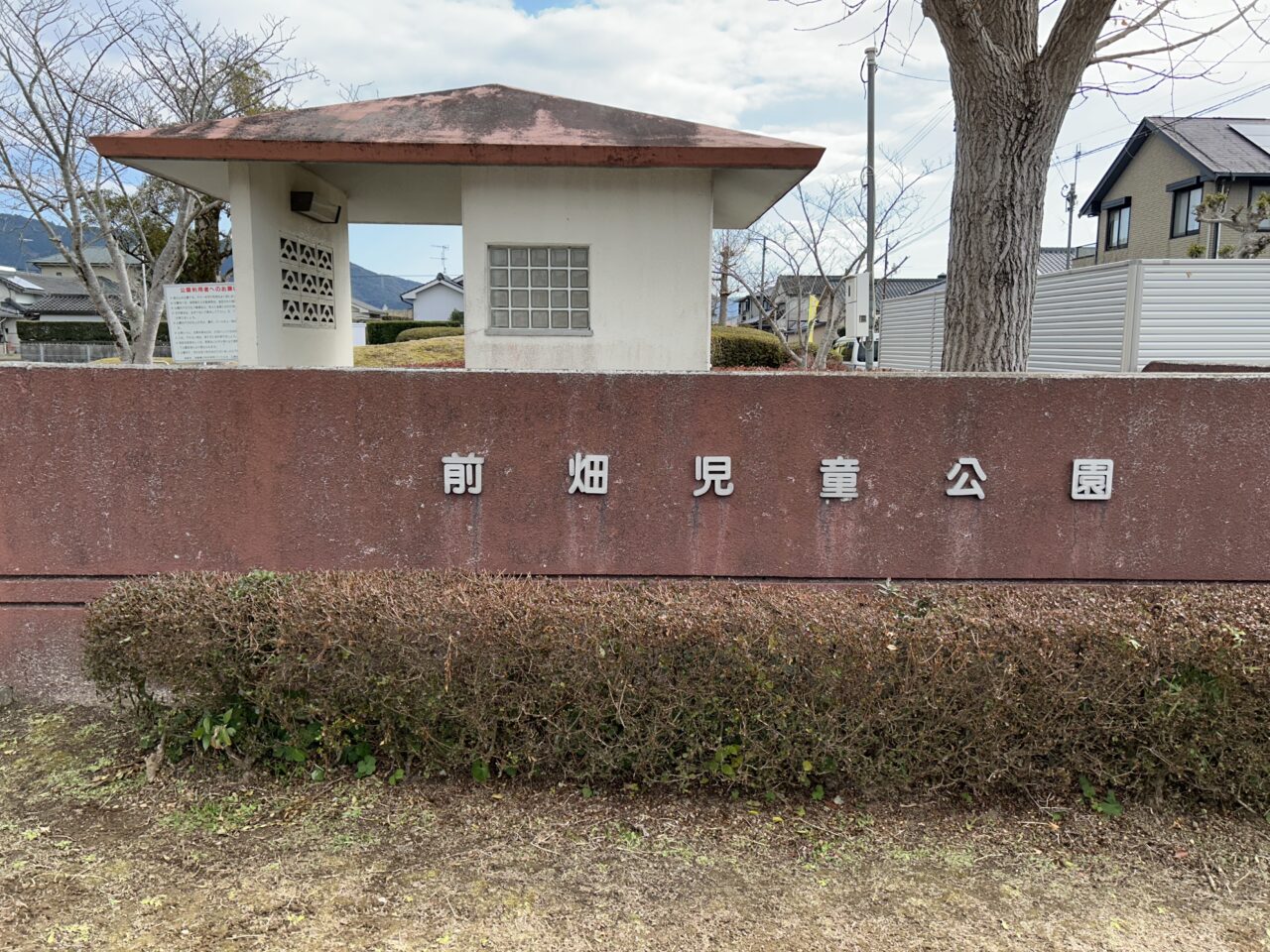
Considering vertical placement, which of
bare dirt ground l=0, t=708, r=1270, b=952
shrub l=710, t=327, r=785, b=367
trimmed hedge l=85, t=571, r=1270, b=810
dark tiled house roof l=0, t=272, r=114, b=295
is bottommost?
bare dirt ground l=0, t=708, r=1270, b=952

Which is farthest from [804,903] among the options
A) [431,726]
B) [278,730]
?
[278,730]

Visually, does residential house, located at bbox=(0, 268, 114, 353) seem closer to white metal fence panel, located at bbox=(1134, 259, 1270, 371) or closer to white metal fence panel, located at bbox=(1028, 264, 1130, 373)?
white metal fence panel, located at bbox=(1028, 264, 1130, 373)

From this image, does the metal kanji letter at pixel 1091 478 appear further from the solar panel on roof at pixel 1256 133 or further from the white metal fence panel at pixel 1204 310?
the solar panel on roof at pixel 1256 133

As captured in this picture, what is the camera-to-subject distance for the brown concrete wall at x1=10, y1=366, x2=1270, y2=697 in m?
4.23

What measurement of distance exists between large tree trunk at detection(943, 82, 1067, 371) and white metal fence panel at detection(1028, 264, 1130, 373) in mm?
8790

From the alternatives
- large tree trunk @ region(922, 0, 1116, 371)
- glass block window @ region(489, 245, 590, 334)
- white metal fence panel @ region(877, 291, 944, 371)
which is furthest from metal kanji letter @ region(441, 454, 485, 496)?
white metal fence panel @ region(877, 291, 944, 371)

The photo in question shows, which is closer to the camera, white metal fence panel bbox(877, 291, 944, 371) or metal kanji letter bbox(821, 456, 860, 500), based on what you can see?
metal kanji letter bbox(821, 456, 860, 500)

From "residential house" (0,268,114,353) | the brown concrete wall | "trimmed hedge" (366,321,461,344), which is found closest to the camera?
the brown concrete wall

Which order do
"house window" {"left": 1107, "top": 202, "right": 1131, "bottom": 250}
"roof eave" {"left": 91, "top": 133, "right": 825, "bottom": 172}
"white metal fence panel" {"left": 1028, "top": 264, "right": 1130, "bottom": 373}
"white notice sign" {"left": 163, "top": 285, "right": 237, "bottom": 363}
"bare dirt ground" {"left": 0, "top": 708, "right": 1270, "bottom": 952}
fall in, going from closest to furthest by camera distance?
"bare dirt ground" {"left": 0, "top": 708, "right": 1270, "bottom": 952} → "roof eave" {"left": 91, "top": 133, "right": 825, "bottom": 172} → "white notice sign" {"left": 163, "top": 285, "right": 237, "bottom": 363} → "white metal fence panel" {"left": 1028, "top": 264, "right": 1130, "bottom": 373} → "house window" {"left": 1107, "top": 202, "right": 1131, "bottom": 250}

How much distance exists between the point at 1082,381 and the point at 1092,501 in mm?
603

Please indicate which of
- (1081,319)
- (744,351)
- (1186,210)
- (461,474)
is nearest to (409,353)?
(744,351)

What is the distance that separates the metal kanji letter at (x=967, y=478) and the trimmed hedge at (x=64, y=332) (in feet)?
136

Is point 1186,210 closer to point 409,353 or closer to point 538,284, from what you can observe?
point 409,353

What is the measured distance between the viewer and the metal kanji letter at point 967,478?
4.29 metres
